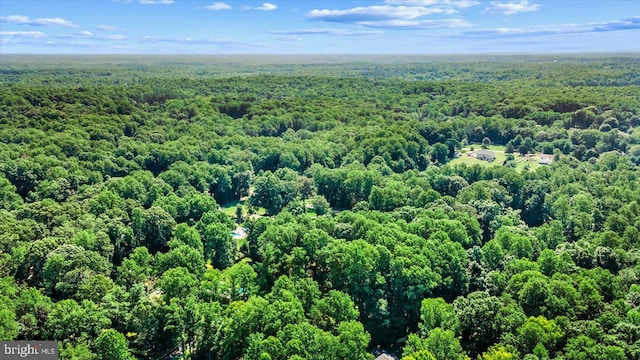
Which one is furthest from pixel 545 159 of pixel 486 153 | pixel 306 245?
pixel 306 245

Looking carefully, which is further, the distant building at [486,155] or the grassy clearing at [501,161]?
the distant building at [486,155]

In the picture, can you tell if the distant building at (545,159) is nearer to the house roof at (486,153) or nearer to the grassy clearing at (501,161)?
the grassy clearing at (501,161)

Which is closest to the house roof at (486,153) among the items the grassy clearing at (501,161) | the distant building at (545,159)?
the grassy clearing at (501,161)

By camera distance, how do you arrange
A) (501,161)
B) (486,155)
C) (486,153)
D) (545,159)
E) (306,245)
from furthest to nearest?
(486,153) → (486,155) → (501,161) → (545,159) → (306,245)

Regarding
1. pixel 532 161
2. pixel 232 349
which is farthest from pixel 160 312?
pixel 532 161

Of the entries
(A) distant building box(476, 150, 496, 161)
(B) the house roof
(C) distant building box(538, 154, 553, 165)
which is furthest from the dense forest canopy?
(C) distant building box(538, 154, 553, 165)

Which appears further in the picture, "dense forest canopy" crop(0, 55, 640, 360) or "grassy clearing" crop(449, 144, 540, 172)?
"grassy clearing" crop(449, 144, 540, 172)

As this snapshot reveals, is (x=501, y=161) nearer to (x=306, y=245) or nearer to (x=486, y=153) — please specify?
(x=486, y=153)

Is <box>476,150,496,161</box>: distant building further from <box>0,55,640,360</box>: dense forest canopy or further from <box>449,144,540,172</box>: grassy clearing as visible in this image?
<box>449,144,540,172</box>: grassy clearing
